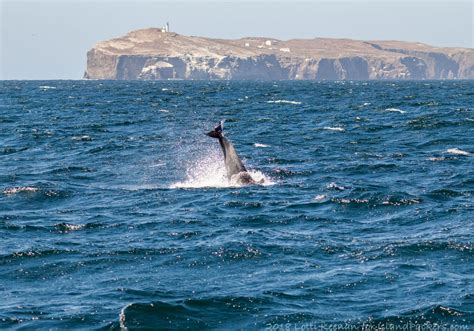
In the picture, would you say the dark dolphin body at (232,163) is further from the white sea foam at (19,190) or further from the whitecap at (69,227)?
the whitecap at (69,227)

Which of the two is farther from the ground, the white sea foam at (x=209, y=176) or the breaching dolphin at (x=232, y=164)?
the breaching dolphin at (x=232, y=164)

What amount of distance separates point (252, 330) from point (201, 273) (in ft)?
12.6

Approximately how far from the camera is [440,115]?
2438 inches

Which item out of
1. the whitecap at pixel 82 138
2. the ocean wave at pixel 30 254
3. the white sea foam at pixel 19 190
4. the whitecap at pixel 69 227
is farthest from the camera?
the whitecap at pixel 82 138

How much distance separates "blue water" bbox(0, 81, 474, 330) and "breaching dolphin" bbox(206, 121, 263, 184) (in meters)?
0.59

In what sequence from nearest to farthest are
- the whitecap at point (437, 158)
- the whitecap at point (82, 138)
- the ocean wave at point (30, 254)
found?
1. the ocean wave at point (30, 254)
2. the whitecap at point (437, 158)
3. the whitecap at point (82, 138)

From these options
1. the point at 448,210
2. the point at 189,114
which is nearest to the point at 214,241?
the point at 448,210

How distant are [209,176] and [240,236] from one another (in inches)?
471

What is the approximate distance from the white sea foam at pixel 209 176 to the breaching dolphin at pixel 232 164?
0.27m

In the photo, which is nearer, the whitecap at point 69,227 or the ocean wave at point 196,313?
the ocean wave at point 196,313

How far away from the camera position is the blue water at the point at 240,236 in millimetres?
16516

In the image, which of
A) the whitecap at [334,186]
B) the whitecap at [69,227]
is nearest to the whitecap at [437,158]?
the whitecap at [334,186]

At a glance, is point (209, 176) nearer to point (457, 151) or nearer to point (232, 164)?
point (232, 164)

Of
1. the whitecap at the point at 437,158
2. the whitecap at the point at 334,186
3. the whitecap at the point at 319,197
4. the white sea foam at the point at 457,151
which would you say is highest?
the white sea foam at the point at 457,151
